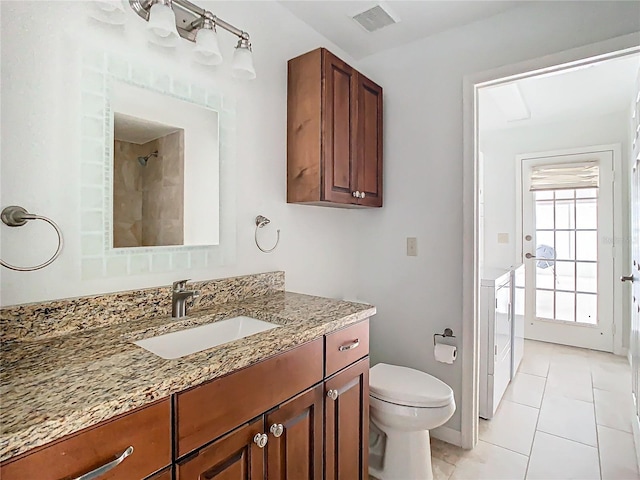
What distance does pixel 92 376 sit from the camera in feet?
2.51

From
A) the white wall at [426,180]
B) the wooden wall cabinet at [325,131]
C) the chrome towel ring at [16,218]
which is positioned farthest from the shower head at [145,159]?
the white wall at [426,180]

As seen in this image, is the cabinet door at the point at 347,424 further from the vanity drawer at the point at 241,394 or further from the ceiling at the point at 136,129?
the ceiling at the point at 136,129

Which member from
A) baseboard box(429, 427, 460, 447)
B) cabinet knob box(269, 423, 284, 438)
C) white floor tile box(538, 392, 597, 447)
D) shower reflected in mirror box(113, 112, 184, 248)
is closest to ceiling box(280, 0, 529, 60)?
shower reflected in mirror box(113, 112, 184, 248)

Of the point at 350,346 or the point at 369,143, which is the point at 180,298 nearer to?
the point at 350,346

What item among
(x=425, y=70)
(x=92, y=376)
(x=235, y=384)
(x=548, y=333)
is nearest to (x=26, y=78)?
(x=92, y=376)

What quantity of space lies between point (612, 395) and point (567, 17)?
261cm

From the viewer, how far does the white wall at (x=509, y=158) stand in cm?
369

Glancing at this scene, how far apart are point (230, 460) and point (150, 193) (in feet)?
3.19

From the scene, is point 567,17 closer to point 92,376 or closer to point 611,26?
point 611,26

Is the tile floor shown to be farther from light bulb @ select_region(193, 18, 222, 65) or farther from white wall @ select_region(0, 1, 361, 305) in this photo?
light bulb @ select_region(193, 18, 222, 65)

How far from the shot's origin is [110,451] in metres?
0.67

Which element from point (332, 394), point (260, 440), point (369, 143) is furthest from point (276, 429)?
point (369, 143)

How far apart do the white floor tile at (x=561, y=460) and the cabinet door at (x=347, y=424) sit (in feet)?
3.21

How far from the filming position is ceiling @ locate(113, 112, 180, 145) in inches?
49.7
